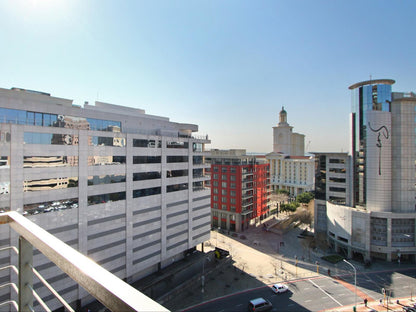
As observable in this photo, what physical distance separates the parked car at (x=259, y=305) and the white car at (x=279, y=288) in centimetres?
355

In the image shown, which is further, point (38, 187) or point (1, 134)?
point (38, 187)

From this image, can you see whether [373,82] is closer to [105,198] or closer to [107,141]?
[107,141]

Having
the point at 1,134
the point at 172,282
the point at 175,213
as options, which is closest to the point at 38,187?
the point at 1,134

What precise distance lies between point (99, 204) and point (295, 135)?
133m

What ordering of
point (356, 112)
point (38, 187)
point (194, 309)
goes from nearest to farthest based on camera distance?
point (38, 187) < point (194, 309) < point (356, 112)

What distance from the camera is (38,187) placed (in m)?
21.5

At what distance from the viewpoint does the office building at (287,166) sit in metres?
101

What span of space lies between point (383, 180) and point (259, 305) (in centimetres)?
3192

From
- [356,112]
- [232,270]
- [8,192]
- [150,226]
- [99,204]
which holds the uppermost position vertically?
[356,112]

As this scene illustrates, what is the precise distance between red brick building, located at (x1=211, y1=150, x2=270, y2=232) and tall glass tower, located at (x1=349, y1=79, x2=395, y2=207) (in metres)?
22.4

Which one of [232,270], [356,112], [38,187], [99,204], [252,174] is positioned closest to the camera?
[38,187]

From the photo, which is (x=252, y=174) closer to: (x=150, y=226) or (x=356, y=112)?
(x=356, y=112)

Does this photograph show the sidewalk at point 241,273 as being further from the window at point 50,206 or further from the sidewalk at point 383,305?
the window at point 50,206

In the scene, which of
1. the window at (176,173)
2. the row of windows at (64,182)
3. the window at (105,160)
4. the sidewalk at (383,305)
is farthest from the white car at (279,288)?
the window at (105,160)
